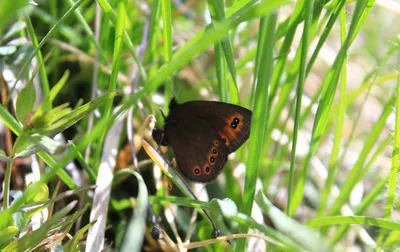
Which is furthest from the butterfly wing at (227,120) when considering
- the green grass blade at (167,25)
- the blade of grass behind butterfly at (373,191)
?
the blade of grass behind butterfly at (373,191)

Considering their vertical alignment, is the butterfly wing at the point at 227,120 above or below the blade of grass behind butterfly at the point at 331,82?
below

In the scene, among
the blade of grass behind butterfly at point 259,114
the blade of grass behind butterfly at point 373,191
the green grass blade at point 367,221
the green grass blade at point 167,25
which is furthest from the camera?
the blade of grass behind butterfly at point 373,191

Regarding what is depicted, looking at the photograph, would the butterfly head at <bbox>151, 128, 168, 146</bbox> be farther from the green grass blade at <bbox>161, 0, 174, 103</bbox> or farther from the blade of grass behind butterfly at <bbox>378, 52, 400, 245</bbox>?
the blade of grass behind butterfly at <bbox>378, 52, 400, 245</bbox>

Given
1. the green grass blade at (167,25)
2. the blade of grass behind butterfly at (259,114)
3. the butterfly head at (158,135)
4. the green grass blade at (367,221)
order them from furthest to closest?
the butterfly head at (158,135), the green grass blade at (167,25), the green grass blade at (367,221), the blade of grass behind butterfly at (259,114)

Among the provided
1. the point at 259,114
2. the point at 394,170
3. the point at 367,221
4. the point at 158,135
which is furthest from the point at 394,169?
the point at 158,135

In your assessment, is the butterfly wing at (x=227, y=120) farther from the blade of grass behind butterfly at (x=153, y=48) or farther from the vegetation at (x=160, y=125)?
the blade of grass behind butterfly at (x=153, y=48)

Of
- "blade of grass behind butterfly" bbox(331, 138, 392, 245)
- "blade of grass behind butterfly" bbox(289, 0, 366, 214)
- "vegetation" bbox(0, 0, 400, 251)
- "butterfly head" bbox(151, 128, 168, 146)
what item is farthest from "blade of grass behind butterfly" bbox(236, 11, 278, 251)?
"butterfly head" bbox(151, 128, 168, 146)

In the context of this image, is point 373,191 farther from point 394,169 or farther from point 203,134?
point 203,134
